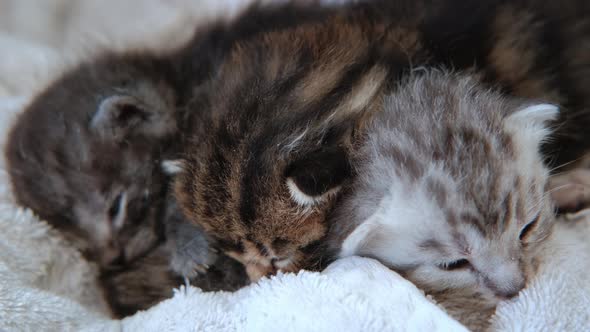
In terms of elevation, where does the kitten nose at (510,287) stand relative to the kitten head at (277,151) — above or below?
below

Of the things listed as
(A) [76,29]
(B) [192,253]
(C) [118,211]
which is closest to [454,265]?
(B) [192,253]

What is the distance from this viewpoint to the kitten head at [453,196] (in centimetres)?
112

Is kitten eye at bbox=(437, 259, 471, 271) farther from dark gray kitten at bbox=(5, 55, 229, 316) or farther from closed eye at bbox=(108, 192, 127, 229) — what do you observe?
closed eye at bbox=(108, 192, 127, 229)

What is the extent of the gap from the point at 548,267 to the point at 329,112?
592mm

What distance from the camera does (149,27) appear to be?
2406mm

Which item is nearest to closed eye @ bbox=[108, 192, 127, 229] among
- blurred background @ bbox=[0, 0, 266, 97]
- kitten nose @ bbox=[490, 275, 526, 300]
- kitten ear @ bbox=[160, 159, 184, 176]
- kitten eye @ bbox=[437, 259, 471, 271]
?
kitten ear @ bbox=[160, 159, 184, 176]

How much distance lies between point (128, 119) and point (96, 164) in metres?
0.17

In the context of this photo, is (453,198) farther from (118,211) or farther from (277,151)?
(118,211)

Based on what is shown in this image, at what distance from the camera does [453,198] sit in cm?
112

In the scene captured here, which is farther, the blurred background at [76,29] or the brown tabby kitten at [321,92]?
the blurred background at [76,29]

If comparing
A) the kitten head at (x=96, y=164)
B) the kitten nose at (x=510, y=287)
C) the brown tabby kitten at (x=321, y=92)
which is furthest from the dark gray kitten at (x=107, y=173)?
the kitten nose at (x=510, y=287)

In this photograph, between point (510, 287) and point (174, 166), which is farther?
point (174, 166)

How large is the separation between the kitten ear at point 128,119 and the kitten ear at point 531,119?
97 centimetres

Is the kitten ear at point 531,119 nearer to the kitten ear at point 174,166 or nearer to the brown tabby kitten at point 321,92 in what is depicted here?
the brown tabby kitten at point 321,92
